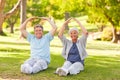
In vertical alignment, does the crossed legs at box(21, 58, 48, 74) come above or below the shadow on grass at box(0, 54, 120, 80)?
above

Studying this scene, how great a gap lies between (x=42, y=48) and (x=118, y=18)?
18386 millimetres

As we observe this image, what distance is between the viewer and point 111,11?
91.6ft

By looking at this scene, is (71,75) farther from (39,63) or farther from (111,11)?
(111,11)

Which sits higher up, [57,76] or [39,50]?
[39,50]

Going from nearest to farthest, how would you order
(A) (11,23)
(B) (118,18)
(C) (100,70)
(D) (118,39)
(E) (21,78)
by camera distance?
(E) (21,78), (C) (100,70), (B) (118,18), (D) (118,39), (A) (11,23)

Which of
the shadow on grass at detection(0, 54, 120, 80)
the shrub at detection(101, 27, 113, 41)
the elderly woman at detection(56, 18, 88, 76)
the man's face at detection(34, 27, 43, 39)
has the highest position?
the man's face at detection(34, 27, 43, 39)

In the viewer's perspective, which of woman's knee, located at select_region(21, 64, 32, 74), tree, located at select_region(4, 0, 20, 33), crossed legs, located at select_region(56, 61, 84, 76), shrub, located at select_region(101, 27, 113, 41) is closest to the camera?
crossed legs, located at select_region(56, 61, 84, 76)

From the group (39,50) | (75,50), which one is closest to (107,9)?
(75,50)

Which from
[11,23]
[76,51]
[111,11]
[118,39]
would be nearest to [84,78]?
[76,51]

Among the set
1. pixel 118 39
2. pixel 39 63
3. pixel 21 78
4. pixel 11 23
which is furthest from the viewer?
pixel 11 23

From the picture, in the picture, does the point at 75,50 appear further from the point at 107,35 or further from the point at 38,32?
the point at 107,35

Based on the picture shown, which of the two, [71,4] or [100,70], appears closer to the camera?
[100,70]

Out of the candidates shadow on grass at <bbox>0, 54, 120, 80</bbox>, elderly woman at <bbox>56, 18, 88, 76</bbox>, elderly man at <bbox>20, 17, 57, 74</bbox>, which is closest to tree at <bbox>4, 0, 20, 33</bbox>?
shadow on grass at <bbox>0, 54, 120, 80</bbox>

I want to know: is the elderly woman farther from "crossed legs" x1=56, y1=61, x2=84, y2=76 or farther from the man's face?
the man's face
